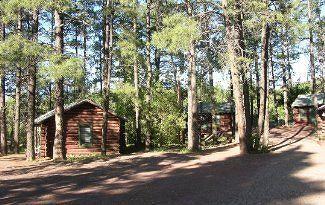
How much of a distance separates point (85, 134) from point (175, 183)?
53.0ft

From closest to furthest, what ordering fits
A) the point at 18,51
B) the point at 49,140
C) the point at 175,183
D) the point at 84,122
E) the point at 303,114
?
the point at 175,183 < the point at 18,51 < the point at 49,140 < the point at 84,122 < the point at 303,114

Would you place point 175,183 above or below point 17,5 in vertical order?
below

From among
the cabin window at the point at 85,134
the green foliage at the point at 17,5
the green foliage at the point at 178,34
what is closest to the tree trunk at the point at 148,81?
the cabin window at the point at 85,134

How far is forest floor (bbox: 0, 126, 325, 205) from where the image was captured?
12.3 meters

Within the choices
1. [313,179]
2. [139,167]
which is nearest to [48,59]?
[139,167]

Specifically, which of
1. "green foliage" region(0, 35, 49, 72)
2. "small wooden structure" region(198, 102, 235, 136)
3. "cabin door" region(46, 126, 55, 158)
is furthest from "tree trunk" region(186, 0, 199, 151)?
"small wooden structure" region(198, 102, 235, 136)

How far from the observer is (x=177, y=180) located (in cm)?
1568

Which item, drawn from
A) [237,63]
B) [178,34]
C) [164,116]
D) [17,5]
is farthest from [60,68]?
[164,116]

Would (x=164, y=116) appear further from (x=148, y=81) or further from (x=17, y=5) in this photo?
(x=17, y=5)

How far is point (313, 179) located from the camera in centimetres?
1451

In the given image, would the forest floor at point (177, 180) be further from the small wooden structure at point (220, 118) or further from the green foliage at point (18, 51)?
the small wooden structure at point (220, 118)

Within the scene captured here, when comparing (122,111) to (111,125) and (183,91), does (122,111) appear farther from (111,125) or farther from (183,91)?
(183,91)

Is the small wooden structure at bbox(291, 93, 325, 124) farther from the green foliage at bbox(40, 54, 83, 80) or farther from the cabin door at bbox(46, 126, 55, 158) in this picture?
the green foliage at bbox(40, 54, 83, 80)

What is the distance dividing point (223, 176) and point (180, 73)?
31.6 meters
